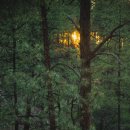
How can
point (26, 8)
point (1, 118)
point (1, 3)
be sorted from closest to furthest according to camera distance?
point (1, 3) < point (26, 8) < point (1, 118)

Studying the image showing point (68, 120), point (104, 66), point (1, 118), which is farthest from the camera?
point (104, 66)

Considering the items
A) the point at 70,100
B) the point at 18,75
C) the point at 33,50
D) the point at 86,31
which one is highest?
the point at 86,31

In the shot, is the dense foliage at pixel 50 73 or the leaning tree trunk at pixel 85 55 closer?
the dense foliage at pixel 50 73

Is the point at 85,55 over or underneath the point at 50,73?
over

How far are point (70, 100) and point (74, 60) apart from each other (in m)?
2.84

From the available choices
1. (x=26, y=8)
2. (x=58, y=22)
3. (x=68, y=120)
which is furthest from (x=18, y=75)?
(x=58, y=22)

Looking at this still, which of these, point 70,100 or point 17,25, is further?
point 17,25

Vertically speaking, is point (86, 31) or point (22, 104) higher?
point (86, 31)

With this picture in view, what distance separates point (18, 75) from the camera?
459 inches

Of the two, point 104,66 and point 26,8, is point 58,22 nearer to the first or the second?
point 104,66

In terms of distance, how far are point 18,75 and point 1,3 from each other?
4987 millimetres

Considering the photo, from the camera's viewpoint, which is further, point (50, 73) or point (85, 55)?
point (85, 55)

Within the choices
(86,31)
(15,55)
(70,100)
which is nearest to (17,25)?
(15,55)

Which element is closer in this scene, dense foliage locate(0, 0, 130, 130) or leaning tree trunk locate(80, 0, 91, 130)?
dense foliage locate(0, 0, 130, 130)
